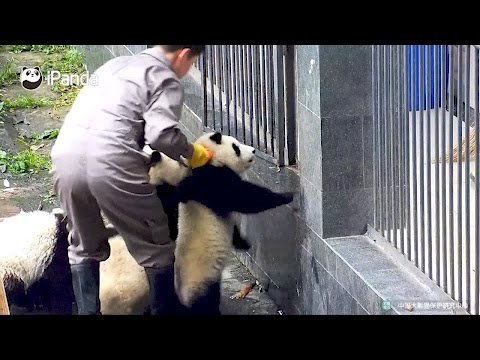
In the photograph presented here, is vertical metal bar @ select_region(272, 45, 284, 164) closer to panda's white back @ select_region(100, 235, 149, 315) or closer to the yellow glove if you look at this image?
the yellow glove

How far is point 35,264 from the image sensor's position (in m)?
4.48

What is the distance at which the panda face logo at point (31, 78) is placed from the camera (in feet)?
14.2

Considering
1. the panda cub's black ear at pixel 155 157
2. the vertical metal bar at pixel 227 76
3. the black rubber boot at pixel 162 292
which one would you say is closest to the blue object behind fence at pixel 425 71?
the vertical metal bar at pixel 227 76

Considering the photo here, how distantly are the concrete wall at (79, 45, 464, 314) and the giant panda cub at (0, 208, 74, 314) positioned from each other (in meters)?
0.86

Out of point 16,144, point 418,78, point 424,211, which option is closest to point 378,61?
point 418,78

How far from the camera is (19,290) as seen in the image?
450 centimetres

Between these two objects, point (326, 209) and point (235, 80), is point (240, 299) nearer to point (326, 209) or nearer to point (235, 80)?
point (326, 209)

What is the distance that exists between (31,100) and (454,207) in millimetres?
2071

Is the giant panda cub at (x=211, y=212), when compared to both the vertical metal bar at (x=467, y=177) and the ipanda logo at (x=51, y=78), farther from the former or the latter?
the vertical metal bar at (x=467, y=177)

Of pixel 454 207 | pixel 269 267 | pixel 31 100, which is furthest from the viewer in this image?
pixel 269 267

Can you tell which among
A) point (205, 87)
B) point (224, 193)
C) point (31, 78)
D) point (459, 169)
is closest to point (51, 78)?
point (31, 78)

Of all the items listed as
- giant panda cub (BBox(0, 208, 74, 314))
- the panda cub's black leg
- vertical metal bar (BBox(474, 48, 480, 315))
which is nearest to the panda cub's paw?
giant panda cub (BBox(0, 208, 74, 314))

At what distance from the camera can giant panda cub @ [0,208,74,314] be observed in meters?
4.46
